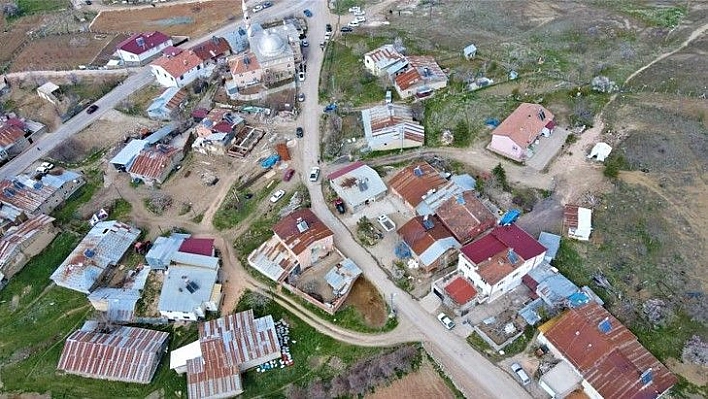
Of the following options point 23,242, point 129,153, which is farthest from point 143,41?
point 23,242

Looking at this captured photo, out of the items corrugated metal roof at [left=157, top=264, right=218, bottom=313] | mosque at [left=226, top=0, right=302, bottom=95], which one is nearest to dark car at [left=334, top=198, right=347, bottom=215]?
corrugated metal roof at [left=157, top=264, right=218, bottom=313]

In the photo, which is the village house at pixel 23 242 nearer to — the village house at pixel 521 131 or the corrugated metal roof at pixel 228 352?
the corrugated metal roof at pixel 228 352

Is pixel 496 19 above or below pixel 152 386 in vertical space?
above

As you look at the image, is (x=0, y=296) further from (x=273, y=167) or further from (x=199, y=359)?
(x=273, y=167)

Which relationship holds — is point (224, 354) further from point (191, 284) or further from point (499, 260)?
point (499, 260)

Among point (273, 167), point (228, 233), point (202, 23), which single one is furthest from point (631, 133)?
point (202, 23)
